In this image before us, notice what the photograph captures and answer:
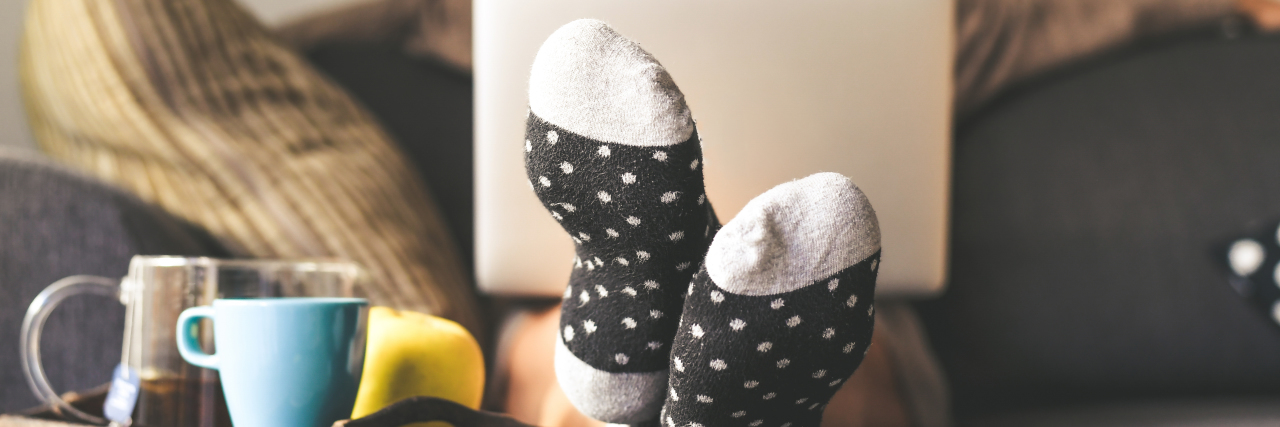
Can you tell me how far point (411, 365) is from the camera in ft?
1.54

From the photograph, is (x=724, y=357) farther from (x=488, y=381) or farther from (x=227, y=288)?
(x=488, y=381)

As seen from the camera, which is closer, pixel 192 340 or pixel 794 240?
pixel 794 240

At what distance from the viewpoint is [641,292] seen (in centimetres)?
39

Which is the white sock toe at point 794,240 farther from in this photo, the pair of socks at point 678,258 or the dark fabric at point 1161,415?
the dark fabric at point 1161,415

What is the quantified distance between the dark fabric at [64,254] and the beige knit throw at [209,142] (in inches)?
3.0

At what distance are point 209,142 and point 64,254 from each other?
0.16 m

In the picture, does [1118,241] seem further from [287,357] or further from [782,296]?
[287,357]

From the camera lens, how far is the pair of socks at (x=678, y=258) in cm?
32

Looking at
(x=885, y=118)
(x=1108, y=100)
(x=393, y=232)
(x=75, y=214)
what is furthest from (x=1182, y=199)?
(x=75, y=214)

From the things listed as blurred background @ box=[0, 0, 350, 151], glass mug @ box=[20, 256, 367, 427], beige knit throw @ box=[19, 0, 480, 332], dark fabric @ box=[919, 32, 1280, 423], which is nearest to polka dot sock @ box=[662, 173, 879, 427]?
glass mug @ box=[20, 256, 367, 427]

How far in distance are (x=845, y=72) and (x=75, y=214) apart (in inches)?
25.4

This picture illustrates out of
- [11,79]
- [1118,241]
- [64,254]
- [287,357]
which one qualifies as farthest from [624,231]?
[11,79]

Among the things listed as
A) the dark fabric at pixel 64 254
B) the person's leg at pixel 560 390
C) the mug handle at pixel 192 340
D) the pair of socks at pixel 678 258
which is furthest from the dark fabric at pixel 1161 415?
the dark fabric at pixel 64 254

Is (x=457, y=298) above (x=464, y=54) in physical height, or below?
below
